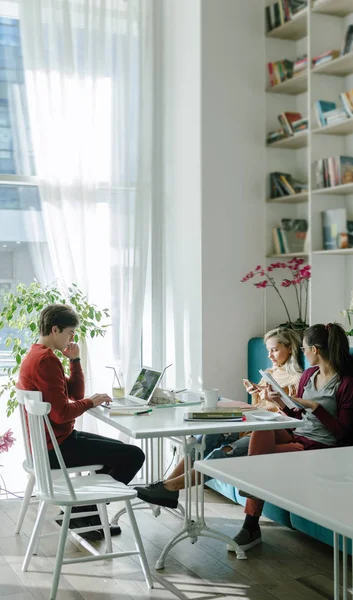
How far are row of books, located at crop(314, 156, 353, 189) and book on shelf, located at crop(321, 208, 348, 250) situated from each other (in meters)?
0.16

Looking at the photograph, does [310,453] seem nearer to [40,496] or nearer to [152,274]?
[40,496]

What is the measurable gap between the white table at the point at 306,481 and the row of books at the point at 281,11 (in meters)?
3.25

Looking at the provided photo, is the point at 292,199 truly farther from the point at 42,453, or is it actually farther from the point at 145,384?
the point at 42,453

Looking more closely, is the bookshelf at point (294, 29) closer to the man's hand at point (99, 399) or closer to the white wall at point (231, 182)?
the white wall at point (231, 182)

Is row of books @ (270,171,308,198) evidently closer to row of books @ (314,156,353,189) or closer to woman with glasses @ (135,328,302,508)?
row of books @ (314,156,353,189)

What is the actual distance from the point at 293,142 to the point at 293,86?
351mm

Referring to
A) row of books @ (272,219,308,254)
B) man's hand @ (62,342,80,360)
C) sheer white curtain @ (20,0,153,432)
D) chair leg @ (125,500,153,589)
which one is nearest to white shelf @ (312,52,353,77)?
row of books @ (272,219,308,254)

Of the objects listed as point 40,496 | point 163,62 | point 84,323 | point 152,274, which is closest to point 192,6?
point 163,62

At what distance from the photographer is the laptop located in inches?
141

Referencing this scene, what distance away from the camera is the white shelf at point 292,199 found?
4.50m

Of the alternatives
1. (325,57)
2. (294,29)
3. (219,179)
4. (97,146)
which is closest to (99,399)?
(219,179)

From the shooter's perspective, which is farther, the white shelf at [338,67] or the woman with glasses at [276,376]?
the white shelf at [338,67]

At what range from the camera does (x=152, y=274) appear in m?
5.04

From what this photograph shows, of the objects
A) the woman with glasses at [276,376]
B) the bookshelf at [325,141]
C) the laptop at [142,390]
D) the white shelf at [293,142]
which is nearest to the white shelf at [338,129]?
the bookshelf at [325,141]
